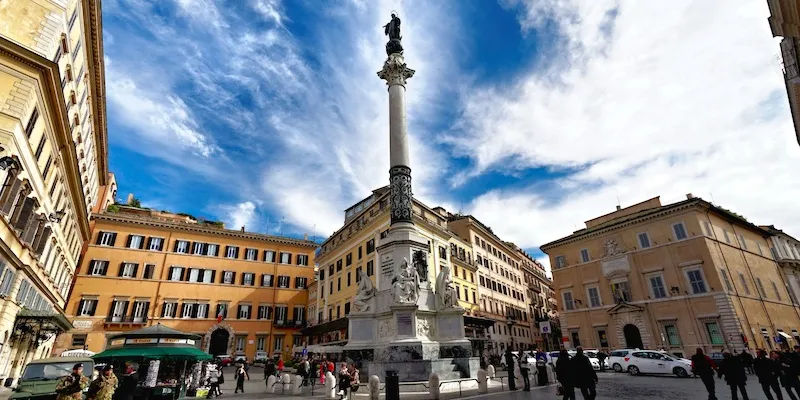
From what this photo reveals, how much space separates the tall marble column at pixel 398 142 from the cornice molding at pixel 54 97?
14670 mm

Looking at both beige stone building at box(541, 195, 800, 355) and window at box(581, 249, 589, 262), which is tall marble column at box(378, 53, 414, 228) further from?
window at box(581, 249, 589, 262)

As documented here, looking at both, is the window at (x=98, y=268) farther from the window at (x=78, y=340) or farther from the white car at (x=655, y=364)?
the white car at (x=655, y=364)

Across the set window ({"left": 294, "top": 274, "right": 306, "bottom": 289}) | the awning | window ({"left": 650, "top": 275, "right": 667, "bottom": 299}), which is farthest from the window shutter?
window ({"left": 650, "top": 275, "right": 667, "bottom": 299})

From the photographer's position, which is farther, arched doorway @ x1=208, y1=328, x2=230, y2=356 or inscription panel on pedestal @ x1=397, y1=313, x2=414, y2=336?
arched doorway @ x1=208, y1=328, x2=230, y2=356

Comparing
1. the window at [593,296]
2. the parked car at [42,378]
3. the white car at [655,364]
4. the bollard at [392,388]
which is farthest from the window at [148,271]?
the window at [593,296]

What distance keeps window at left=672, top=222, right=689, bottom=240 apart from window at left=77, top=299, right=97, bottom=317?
5593 cm

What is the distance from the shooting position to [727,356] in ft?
35.3

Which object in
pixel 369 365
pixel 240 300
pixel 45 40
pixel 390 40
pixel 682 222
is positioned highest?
pixel 390 40

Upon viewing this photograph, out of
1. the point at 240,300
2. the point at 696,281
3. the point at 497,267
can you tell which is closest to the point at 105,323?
the point at 240,300

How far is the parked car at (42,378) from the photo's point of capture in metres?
10.9

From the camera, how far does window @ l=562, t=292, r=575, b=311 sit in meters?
39.4

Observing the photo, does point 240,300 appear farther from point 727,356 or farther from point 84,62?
point 727,356

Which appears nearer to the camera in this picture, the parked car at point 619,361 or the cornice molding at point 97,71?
the cornice molding at point 97,71

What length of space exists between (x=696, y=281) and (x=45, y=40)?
4541 cm
